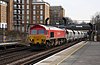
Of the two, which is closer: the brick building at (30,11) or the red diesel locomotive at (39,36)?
the red diesel locomotive at (39,36)

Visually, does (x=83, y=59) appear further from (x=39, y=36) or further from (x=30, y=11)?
(x=30, y=11)

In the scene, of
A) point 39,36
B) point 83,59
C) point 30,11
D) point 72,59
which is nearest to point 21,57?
point 72,59

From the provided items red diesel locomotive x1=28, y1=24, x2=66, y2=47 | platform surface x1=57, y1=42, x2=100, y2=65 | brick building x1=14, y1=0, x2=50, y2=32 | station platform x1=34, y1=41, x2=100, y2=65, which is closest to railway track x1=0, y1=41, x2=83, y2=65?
station platform x1=34, y1=41, x2=100, y2=65

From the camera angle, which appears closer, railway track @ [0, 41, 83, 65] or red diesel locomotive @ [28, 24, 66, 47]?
railway track @ [0, 41, 83, 65]

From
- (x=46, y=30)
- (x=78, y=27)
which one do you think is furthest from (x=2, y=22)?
(x=46, y=30)

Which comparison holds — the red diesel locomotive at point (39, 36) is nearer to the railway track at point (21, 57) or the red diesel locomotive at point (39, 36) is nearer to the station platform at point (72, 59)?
the railway track at point (21, 57)

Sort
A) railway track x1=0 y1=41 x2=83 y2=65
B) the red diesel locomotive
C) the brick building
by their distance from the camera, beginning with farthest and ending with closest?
1. the brick building
2. the red diesel locomotive
3. railway track x1=0 y1=41 x2=83 y2=65

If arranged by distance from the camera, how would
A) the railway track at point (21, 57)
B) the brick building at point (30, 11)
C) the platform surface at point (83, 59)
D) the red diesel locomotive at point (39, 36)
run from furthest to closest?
the brick building at point (30, 11) < the red diesel locomotive at point (39, 36) < the railway track at point (21, 57) < the platform surface at point (83, 59)

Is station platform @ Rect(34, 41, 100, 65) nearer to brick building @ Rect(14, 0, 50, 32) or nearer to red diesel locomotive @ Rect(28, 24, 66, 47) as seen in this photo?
red diesel locomotive @ Rect(28, 24, 66, 47)

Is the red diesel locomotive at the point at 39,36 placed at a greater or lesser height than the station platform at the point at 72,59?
greater

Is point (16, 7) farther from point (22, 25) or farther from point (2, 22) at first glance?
point (2, 22)

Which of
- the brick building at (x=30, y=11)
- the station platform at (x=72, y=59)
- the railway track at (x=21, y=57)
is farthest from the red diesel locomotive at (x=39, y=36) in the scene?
the brick building at (x=30, y=11)

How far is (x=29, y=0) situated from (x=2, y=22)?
65825mm

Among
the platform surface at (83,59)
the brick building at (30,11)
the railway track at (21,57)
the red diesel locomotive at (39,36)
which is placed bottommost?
the railway track at (21,57)
